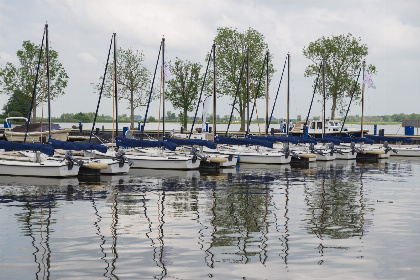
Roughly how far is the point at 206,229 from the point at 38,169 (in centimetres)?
1994

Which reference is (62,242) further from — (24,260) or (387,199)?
(387,199)

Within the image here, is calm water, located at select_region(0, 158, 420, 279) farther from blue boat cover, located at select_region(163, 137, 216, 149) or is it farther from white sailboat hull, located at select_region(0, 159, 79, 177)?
blue boat cover, located at select_region(163, 137, 216, 149)

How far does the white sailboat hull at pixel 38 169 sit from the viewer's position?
39.6 meters

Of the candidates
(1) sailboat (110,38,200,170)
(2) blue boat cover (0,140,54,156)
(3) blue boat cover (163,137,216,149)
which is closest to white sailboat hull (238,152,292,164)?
(3) blue boat cover (163,137,216,149)

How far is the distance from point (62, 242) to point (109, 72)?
273ft

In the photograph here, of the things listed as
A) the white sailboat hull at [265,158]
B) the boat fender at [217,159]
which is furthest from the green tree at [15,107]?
the boat fender at [217,159]

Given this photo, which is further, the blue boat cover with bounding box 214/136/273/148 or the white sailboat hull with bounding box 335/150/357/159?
the white sailboat hull with bounding box 335/150/357/159

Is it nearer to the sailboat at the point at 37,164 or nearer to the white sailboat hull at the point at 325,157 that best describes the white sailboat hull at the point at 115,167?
the sailboat at the point at 37,164

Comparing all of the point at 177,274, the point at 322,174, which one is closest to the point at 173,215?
the point at 177,274

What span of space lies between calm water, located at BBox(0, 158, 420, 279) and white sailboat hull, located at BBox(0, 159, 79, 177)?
1077 millimetres

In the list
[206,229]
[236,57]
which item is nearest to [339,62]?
[236,57]

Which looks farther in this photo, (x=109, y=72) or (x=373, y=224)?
(x=109, y=72)

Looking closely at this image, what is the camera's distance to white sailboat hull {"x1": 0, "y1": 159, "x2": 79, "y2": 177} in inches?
1560

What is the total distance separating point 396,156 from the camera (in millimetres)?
69250
